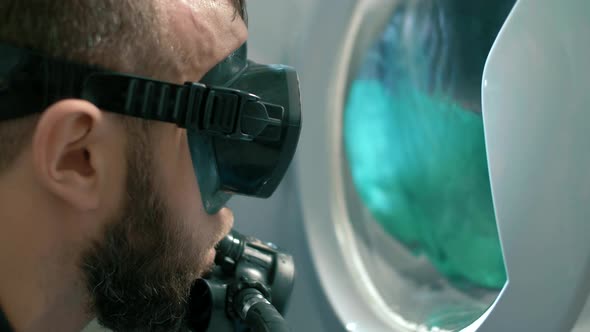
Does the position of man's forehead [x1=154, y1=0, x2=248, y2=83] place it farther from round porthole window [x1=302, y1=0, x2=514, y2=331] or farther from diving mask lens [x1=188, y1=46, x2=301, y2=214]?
round porthole window [x1=302, y1=0, x2=514, y2=331]

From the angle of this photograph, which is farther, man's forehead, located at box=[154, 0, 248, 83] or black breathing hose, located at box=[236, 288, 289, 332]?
black breathing hose, located at box=[236, 288, 289, 332]

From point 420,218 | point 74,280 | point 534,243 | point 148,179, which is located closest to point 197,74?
point 148,179

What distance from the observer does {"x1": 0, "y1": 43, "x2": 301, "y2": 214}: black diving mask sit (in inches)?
24.2

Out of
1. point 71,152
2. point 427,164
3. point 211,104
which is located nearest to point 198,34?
point 211,104

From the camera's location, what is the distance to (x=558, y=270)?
2.25ft

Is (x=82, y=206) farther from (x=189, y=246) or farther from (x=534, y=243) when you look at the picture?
(x=534, y=243)

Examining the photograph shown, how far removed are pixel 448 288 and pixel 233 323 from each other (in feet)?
1.18

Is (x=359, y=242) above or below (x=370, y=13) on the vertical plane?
below

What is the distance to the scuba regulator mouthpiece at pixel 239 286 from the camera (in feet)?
3.21

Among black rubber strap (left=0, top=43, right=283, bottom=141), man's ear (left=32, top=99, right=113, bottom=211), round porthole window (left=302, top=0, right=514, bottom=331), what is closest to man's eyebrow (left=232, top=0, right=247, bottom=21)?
black rubber strap (left=0, top=43, right=283, bottom=141)

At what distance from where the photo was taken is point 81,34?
61 cm

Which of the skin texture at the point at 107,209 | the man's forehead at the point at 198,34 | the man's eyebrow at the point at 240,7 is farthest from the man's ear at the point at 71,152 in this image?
the man's eyebrow at the point at 240,7

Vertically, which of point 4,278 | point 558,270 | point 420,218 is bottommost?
point 4,278

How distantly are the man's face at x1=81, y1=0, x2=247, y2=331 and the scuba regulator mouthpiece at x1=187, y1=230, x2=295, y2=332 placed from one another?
0.18 metres
